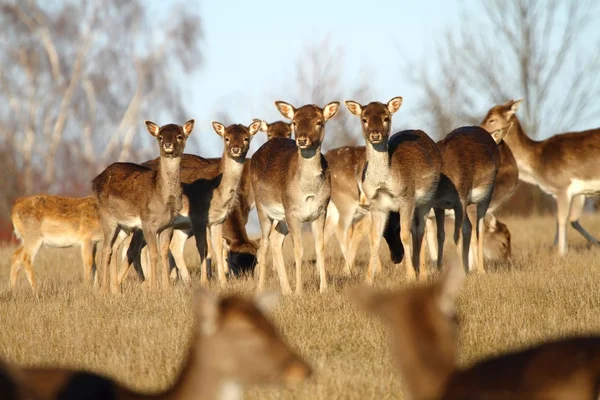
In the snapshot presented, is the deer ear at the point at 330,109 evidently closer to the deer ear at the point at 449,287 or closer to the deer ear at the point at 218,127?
the deer ear at the point at 218,127

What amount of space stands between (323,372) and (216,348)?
8.99 ft

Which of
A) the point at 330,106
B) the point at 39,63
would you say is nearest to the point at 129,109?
the point at 39,63

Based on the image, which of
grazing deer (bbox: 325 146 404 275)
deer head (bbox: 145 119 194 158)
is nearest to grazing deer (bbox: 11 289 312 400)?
deer head (bbox: 145 119 194 158)

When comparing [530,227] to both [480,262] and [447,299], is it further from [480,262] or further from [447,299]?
[447,299]

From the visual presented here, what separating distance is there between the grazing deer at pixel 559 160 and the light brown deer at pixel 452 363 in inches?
455

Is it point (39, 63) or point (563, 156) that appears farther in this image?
point (39, 63)

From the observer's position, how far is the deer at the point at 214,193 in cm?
1327

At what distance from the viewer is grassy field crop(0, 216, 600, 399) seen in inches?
270

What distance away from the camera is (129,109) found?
3897cm

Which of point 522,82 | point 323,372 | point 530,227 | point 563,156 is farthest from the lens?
point 522,82

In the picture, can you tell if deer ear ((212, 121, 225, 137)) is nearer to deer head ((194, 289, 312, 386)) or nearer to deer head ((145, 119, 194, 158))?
deer head ((145, 119, 194, 158))

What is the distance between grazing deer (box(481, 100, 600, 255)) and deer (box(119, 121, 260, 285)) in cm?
516

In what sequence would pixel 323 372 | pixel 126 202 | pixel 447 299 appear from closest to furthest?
pixel 447 299 → pixel 323 372 → pixel 126 202

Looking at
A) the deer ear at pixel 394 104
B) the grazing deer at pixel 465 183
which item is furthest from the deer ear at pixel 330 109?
the grazing deer at pixel 465 183
